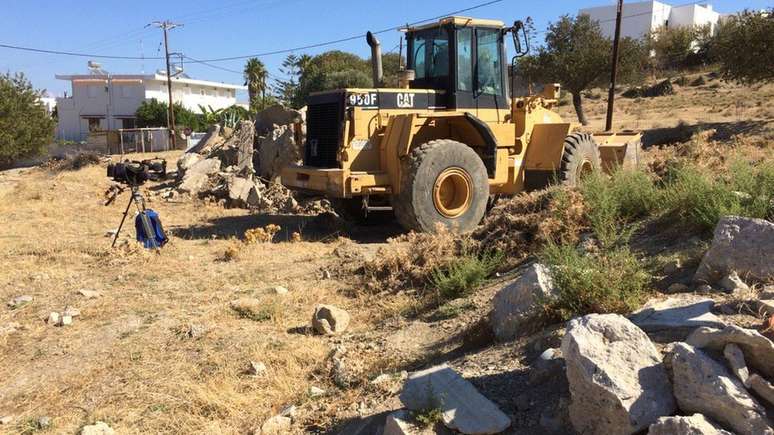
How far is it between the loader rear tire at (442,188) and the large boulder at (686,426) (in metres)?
6.13

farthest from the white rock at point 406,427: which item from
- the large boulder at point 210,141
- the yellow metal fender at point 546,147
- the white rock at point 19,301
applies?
the large boulder at point 210,141

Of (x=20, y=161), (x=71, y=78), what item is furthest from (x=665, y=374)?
(x=71, y=78)

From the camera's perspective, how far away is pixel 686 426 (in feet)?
8.20

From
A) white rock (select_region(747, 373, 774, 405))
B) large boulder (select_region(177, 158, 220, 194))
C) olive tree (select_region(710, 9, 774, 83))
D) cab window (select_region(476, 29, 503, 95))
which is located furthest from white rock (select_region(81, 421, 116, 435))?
olive tree (select_region(710, 9, 774, 83))

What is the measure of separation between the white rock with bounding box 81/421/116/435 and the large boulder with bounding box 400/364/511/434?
2.04 metres

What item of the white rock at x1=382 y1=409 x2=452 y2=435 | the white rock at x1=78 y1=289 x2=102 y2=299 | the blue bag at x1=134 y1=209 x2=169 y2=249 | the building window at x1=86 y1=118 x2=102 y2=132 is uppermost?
the building window at x1=86 y1=118 x2=102 y2=132

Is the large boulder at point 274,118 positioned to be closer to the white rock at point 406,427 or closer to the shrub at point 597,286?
the shrub at point 597,286

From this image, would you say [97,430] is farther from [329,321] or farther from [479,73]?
[479,73]

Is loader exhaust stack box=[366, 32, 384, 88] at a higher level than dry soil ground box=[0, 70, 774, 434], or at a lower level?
higher

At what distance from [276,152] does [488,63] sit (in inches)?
266

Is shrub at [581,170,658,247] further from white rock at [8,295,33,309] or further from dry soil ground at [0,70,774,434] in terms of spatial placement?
white rock at [8,295,33,309]

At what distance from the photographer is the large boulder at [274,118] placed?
16.5 meters

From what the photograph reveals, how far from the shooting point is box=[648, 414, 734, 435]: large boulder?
2.48m

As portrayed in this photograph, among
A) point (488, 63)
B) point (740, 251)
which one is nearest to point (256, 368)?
point (740, 251)
